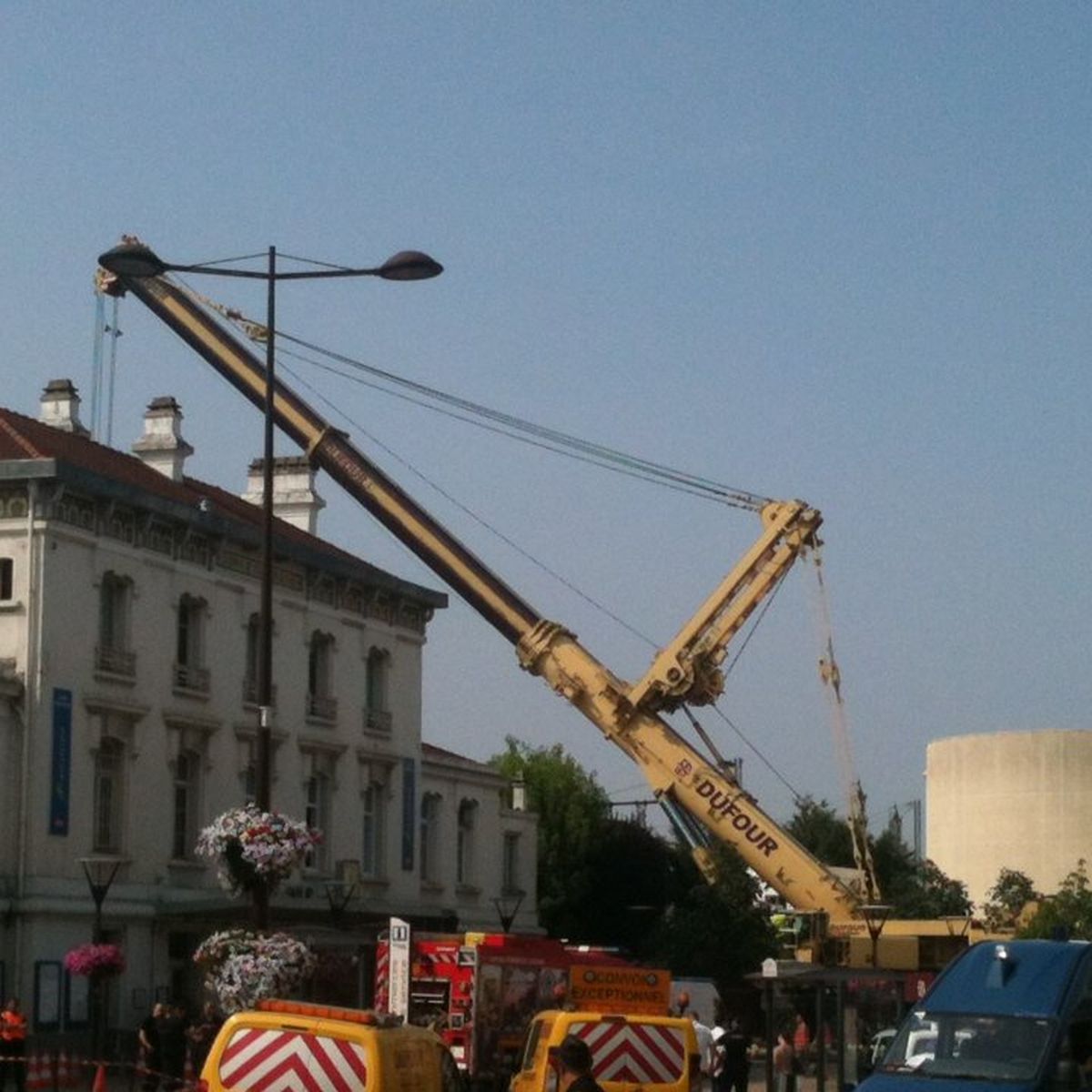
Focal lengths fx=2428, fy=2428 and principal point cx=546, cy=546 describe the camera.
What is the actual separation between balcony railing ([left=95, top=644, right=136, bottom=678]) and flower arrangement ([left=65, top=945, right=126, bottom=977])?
822 cm

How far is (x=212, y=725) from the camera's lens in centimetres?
4906

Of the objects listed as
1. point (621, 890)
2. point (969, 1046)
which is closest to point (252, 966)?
point (969, 1046)

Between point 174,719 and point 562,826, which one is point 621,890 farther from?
point 174,719

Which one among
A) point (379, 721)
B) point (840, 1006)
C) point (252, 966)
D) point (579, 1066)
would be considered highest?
point (379, 721)

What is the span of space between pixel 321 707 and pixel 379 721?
2.74 metres

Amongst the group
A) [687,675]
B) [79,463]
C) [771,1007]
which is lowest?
[771,1007]

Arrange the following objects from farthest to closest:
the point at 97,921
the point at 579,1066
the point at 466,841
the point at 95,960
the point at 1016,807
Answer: the point at 1016,807
the point at 466,841
the point at 95,960
the point at 97,921
the point at 579,1066

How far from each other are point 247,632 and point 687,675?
10.4m

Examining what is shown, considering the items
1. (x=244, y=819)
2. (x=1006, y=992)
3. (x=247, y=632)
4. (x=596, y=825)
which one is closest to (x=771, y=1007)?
(x=244, y=819)

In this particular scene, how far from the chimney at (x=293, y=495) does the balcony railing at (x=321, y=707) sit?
659 cm

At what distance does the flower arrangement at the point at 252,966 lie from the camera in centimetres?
2681

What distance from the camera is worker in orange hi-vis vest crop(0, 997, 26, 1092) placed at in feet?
117

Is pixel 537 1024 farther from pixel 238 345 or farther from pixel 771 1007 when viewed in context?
pixel 238 345

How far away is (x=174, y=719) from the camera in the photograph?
4756 cm
